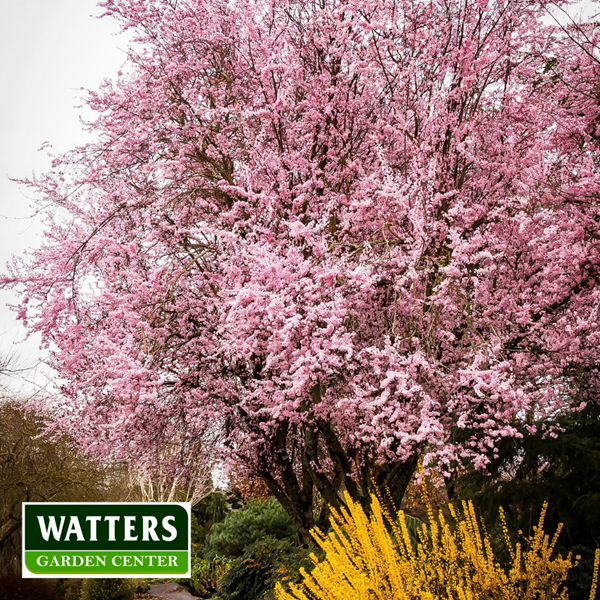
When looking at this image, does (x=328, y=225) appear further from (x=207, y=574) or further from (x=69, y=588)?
(x=69, y=588)

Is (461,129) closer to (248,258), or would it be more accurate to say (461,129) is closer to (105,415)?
(248,258)

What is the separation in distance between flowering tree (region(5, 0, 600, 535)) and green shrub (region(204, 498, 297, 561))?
185 inches

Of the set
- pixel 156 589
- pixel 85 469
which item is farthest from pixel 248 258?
pixel 156 589

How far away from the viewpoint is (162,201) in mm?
7422

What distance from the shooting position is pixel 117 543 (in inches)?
244

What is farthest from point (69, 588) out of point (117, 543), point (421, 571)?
point (421, 571)

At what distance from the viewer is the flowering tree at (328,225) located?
19.7 ft

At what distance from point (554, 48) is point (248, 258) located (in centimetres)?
490

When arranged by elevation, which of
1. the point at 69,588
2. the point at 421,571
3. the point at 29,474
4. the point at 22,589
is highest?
the point at 29,474

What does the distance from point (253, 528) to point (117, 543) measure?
7.86 meters

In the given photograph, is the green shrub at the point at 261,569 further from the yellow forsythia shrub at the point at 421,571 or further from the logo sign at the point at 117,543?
the yellow forsythia shrub at the point at 421,571

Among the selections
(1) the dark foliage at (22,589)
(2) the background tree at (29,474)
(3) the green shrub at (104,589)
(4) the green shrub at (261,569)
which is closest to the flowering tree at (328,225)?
(4) the green shrub at (261,569)

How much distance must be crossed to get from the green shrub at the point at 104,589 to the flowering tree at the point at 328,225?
746cm

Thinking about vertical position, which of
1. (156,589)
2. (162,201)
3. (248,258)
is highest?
(162,201)
